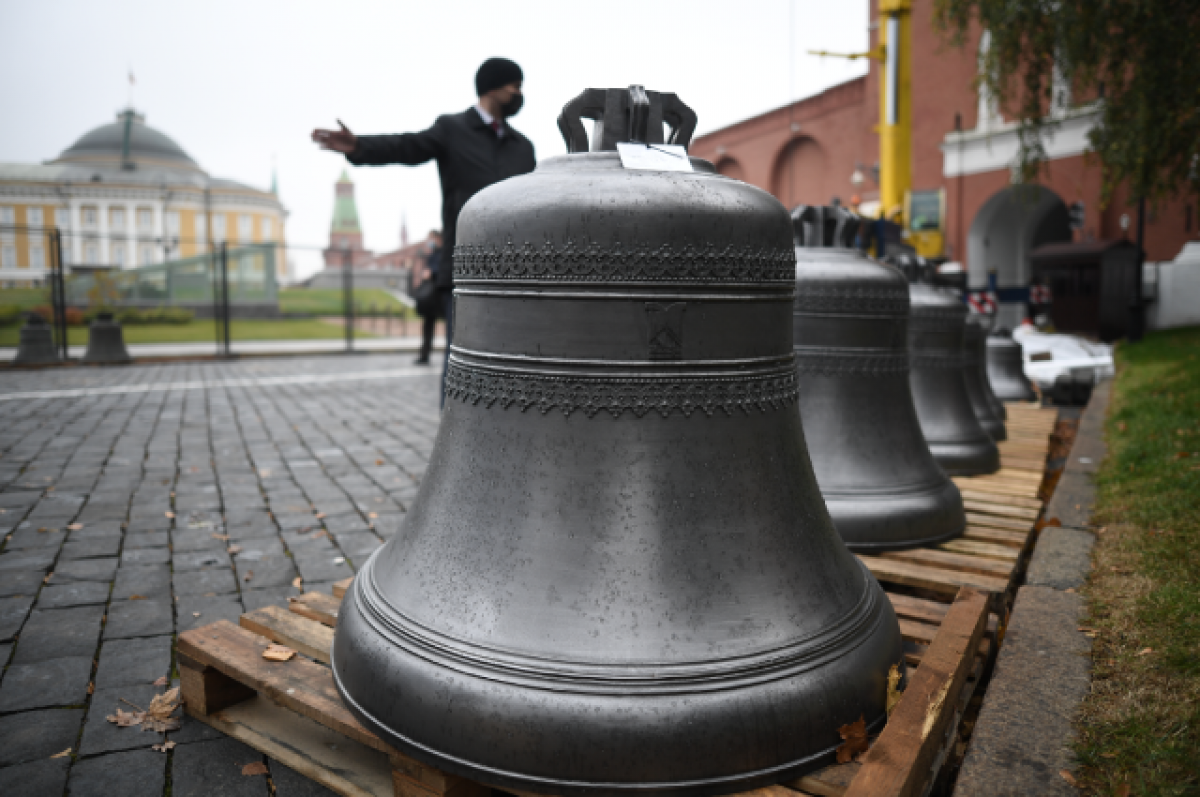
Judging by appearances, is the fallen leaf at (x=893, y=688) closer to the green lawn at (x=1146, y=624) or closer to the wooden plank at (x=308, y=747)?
the green lawn at (x=1146, y=624)

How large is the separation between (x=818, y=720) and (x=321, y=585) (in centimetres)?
234

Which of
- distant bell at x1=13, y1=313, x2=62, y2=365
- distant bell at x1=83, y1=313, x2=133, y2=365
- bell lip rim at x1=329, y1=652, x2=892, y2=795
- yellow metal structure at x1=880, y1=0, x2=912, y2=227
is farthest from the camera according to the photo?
distant bell at x1=83, y1=313, x2=133, y2=365

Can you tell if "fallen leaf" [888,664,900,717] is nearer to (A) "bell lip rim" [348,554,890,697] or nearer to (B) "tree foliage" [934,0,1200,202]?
(A) "bell lip rim" [348,554,890,697]

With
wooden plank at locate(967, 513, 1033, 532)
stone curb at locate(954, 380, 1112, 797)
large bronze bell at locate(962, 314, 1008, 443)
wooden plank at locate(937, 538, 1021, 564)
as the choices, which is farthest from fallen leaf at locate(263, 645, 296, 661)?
large bronze bell at locate(962, 314, 1008, 443)

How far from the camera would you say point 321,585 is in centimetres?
336

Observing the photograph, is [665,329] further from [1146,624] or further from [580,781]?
[1146,624]

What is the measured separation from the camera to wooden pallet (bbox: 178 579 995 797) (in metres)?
1.60

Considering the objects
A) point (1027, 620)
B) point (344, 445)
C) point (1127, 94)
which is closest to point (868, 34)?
point (1127, 94)

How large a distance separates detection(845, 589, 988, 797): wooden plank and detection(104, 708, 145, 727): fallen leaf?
6.16 ft

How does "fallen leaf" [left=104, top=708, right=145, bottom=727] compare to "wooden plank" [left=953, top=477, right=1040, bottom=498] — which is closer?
"fallen leaf" [left=104, top=708, right=145, bottom=727]

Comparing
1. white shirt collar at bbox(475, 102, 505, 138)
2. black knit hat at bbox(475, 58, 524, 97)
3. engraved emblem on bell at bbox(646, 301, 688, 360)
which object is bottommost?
engraved emblem on bell at bbox(646, 301, 688, 360)

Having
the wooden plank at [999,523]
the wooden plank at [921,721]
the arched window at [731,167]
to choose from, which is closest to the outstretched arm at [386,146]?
the wooden plank at [921,721]

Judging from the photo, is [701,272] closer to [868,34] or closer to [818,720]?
[818,720]

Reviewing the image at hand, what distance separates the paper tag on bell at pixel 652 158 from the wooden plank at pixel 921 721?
3.99 ft
